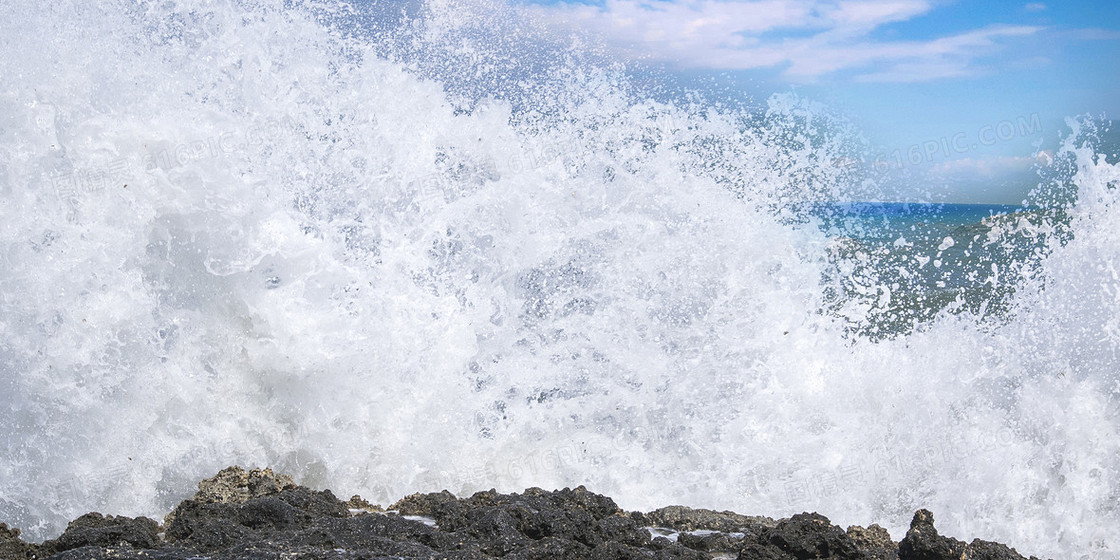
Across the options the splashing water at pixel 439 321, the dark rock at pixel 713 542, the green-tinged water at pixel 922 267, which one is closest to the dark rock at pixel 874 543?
the dark rock at pixel 713 542

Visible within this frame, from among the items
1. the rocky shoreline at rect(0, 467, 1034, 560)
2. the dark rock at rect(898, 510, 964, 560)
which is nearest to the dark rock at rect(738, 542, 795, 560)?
the rocky shoreline at rect(0, 467, 1034, 560)

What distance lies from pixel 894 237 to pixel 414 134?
67.2 ft

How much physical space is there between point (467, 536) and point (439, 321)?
283 centimetres

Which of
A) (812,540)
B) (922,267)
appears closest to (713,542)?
(812,540)

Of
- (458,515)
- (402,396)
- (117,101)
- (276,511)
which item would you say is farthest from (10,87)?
(458,515)

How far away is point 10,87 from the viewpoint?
5656mm

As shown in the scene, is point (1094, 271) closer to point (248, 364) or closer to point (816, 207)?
point (248, 364)

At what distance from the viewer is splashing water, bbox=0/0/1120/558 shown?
17.1 feet

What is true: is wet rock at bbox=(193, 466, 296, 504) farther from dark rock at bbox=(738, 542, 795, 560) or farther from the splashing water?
dark rock at bbox=(738, 542, 795, 560)

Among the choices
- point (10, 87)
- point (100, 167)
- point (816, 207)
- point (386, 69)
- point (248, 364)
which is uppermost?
point (816, 207)

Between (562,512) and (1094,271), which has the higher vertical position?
(1094,271)

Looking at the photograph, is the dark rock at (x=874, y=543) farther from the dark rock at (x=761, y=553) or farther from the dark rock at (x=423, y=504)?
the dark rock at (x=423, y=504)

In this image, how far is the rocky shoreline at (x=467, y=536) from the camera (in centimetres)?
294

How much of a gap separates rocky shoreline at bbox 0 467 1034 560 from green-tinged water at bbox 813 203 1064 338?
357cm
